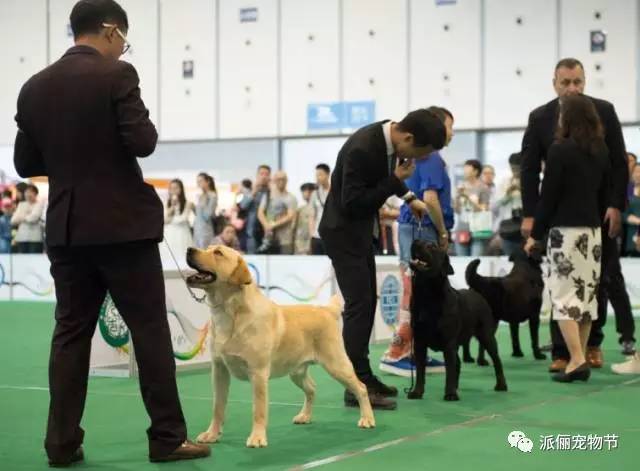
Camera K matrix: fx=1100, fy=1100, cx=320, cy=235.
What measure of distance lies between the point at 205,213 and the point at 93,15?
11134 millimetres

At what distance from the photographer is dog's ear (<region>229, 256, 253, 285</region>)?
4.53m

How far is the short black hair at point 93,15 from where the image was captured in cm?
411

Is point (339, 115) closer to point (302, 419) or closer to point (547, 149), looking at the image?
point (547, 149)

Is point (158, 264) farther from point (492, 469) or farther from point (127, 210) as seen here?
point (492, 469)

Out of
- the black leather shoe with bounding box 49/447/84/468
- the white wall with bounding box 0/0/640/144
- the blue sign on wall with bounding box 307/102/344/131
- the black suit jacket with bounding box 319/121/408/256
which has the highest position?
the white wall with bounding box 0/0/640/144

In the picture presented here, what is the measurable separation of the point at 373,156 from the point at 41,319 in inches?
287

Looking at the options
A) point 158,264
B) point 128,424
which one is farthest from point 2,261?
point 158,264

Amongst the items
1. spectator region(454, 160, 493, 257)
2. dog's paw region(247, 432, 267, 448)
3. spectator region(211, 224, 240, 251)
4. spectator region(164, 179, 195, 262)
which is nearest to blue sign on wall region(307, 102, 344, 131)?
spectator region(164, 179, 195, 262)

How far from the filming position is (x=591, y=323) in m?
7.02

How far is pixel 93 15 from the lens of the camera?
411cm

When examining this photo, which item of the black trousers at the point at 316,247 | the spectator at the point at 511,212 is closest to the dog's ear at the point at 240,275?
the spectator at the point at 511,212

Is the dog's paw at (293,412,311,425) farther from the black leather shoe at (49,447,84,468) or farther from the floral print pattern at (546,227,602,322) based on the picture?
the floral print pattern at (546,227,602,322)

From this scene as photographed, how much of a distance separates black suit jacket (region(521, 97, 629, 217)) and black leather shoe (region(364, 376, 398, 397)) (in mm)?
1755

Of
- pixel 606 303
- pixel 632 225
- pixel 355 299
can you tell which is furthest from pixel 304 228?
pixel 355 299
